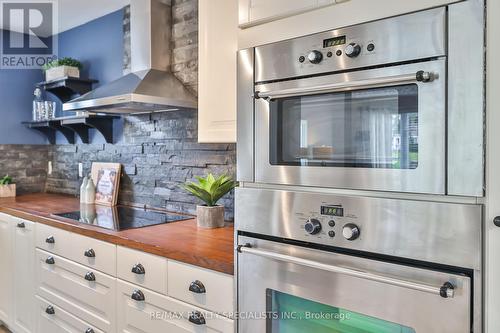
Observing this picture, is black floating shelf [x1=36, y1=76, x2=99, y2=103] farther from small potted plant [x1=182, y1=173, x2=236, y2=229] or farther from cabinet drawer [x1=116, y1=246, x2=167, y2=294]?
cabinet drawer [x1=116, y1=246, x2=167, y2=294]

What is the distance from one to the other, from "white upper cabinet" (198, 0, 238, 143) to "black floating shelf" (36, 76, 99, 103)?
1.74m

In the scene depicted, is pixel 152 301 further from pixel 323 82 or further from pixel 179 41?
pixel 179 41

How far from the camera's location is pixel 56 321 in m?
2.40

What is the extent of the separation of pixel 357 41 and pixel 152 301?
4.43 feet

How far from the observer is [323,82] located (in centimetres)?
119

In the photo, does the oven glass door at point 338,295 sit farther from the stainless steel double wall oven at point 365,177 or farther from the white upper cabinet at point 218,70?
the white upper cabinet at point 218,70

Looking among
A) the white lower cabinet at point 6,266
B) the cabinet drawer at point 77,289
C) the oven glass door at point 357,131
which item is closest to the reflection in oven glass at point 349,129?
the oven glass door at point 357,131

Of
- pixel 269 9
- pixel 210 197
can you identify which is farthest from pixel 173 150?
pixel 269 9

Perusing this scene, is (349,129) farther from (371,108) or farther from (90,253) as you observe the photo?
(90,253)

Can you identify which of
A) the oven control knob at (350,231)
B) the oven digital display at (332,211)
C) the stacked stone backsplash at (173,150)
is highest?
the stacked stone backsplash at (173,150)

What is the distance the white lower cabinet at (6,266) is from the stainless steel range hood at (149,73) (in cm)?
96

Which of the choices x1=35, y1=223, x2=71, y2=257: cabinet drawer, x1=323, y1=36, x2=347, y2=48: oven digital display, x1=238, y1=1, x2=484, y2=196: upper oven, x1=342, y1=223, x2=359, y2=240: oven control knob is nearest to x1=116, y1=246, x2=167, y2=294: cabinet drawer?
x1=35, y1=223, x2=71, y2=257: cabinet drawer

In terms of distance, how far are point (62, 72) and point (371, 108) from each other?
3071 mm

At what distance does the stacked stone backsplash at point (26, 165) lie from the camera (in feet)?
12.3
